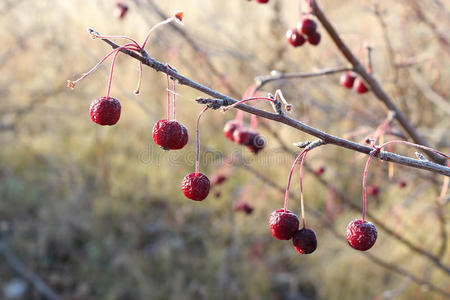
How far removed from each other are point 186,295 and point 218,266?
0.42 m

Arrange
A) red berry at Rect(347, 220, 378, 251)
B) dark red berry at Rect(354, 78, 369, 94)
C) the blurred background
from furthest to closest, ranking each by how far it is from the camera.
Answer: the blurred background
dark red berry at Rect(354, 78, 369, 94)
red berry at Rect(347, 220, 378, 251)

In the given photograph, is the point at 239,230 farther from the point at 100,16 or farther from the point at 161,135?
the point at 100,16

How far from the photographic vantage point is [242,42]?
5523mm

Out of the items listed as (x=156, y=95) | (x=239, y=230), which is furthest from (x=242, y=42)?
(x=239, y=230)

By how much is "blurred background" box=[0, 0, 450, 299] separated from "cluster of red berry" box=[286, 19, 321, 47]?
0.72 meters

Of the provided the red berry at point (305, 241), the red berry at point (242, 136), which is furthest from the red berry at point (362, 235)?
the red berry at point (242, 136)

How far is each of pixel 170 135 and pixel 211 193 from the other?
3.40 m

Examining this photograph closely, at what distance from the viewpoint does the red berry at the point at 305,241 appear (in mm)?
986

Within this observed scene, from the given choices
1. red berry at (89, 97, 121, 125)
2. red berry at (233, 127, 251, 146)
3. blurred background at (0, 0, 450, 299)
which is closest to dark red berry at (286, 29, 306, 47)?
red berry at (233, 127, 251, 146)

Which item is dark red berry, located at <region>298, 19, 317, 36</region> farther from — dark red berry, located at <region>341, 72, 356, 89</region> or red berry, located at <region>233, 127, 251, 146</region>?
dark red berry, located at <region>341, 72, 356, 89</region>

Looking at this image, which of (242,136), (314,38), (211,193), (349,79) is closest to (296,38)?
(314,38)

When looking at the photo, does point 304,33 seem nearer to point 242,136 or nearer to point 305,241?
point 242,136

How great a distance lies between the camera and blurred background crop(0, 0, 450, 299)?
313cm

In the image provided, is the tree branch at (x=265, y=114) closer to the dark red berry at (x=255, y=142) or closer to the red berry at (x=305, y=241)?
the red berry at (x=305, y=241)
